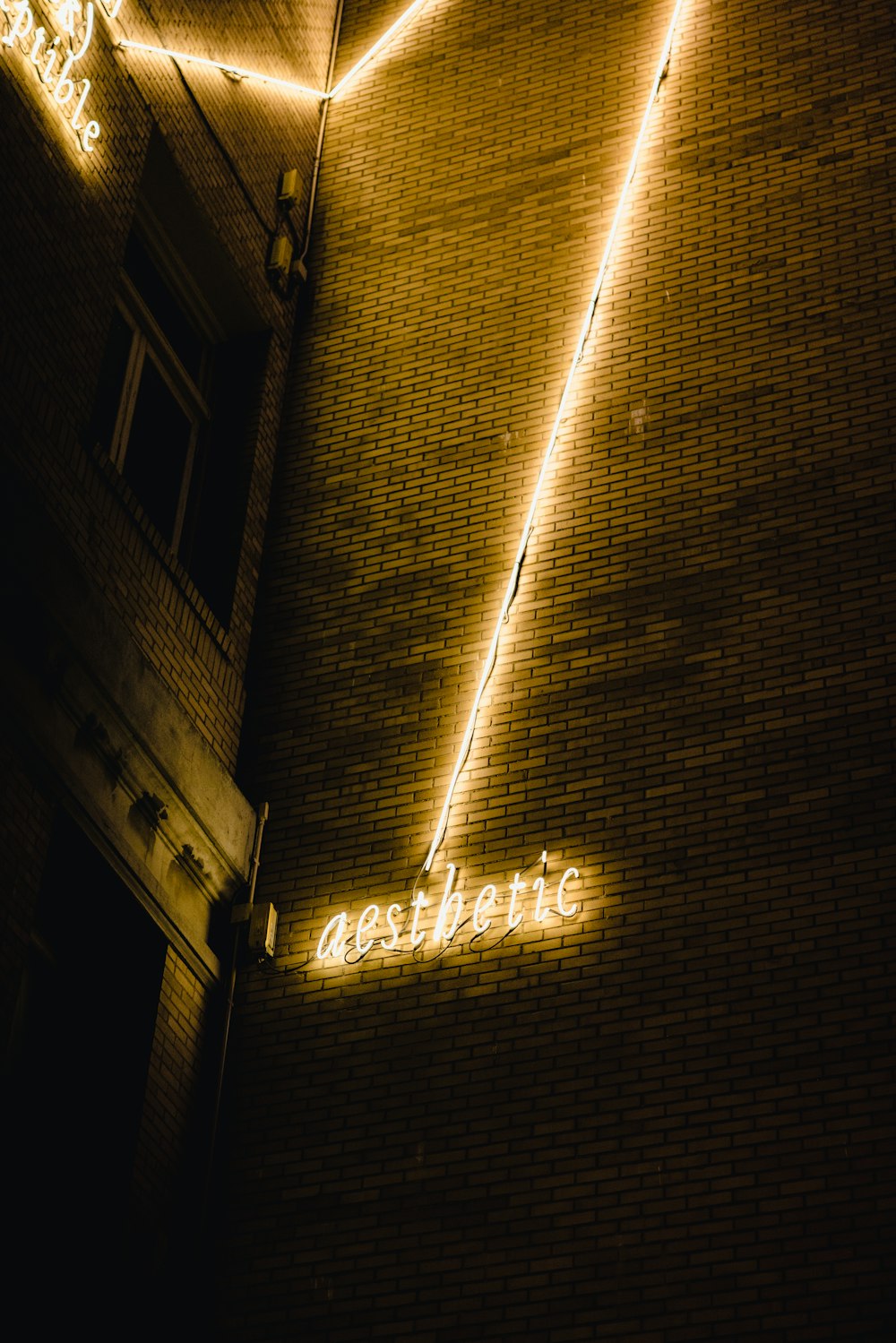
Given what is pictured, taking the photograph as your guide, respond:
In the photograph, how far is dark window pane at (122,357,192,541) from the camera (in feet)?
36.4

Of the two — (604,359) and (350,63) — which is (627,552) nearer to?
(604,359)

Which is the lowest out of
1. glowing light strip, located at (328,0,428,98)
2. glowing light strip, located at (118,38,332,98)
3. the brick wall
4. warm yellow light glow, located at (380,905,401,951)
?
warm yellow light glow, located at (380,905,401,951)

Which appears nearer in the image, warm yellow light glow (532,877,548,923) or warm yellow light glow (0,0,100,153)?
warm yellow light glow (532,877,548,923)

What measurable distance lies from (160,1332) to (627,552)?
5102mm

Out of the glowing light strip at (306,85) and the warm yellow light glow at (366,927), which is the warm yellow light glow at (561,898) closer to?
the warm yellow light glow at (366,927)

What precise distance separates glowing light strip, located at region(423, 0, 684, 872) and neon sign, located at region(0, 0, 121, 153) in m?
3.35

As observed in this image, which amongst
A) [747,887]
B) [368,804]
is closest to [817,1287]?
[747,887]

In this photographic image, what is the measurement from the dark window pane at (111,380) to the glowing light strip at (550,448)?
8.61 feet

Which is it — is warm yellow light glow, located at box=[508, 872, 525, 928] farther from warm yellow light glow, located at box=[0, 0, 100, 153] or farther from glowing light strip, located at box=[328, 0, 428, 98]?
glowing light strip, located at box=[328, 0, 428, 98]

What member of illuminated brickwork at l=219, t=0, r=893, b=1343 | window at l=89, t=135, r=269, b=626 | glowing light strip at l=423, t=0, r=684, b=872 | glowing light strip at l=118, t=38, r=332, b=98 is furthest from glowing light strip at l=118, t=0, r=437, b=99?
glowing light strip at l=423, t=0, r=684, b=872

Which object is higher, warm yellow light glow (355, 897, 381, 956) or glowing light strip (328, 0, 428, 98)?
glowing light strip (328, 0, 428, 98)

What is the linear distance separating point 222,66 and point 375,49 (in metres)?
2.12

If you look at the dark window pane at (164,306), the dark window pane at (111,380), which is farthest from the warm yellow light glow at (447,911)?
the dark window pane at (164,306)

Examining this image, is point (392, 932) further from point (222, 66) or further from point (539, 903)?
point (222, 66)
